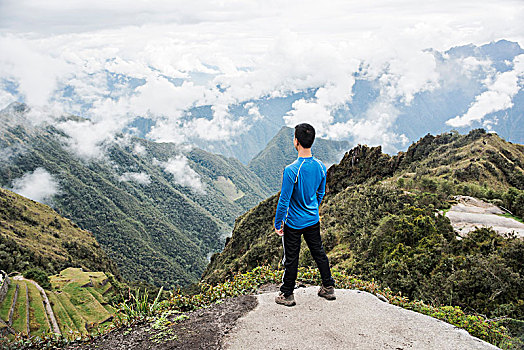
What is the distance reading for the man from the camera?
222 inches

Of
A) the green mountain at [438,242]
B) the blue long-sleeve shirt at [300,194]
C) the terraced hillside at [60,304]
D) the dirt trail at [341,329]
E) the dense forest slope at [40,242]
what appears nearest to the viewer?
the dirt trail at [341,329]

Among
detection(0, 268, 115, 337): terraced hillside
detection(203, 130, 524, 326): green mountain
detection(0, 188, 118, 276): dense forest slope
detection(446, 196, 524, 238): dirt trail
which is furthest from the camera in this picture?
detection(0, 188, 118, 276): dense forest slope

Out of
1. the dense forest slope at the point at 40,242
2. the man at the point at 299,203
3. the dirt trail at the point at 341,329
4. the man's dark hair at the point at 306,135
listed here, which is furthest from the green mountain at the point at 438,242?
the dense forest slope at the point at 40,242

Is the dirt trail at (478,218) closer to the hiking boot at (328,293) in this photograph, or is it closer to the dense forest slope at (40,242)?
the hiking boot at (328,293)

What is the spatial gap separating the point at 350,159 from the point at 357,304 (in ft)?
130

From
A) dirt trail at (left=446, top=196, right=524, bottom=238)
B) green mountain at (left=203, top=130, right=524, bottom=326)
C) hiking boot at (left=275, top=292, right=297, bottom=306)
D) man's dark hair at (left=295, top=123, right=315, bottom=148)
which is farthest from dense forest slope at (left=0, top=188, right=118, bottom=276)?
man's dark hair at (left=295, top=123, right=315, bottom=148)

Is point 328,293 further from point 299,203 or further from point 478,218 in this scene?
point 478,218

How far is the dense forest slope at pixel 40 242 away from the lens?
270 feet

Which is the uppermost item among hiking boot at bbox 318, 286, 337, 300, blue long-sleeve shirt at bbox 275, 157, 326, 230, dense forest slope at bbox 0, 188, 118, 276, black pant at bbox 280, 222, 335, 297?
blue long-sleeve shirt at bbox 275, 157, 326, 230

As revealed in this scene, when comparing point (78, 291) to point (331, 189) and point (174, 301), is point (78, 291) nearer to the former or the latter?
point (331, 189)

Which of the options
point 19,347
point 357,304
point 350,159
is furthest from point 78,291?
point 357,304

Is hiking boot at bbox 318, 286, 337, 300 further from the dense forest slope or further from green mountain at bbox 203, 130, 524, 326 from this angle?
the dense forest slope

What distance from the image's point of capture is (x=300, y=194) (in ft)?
18.8

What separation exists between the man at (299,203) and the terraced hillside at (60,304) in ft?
52.9
